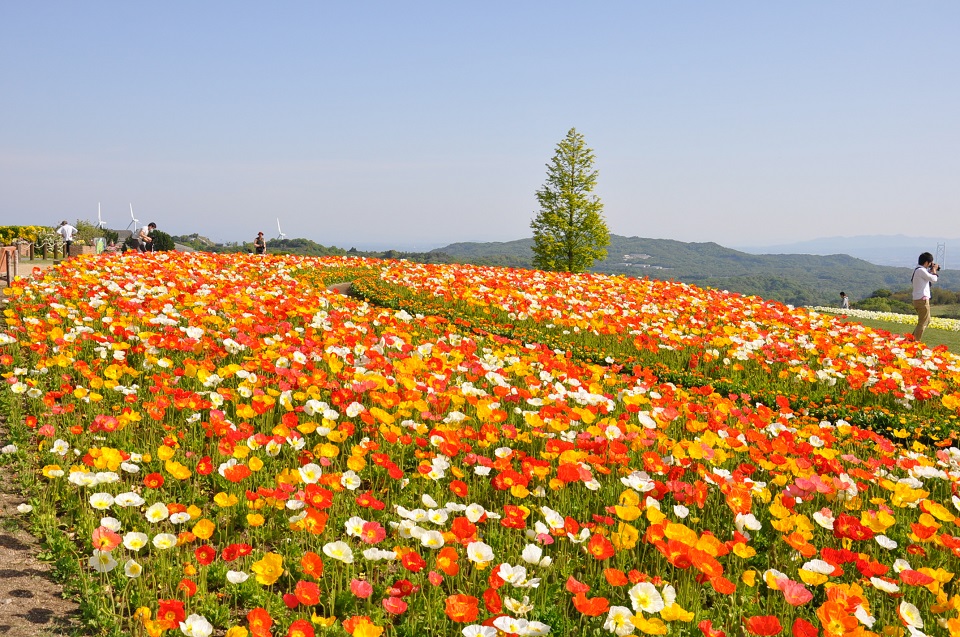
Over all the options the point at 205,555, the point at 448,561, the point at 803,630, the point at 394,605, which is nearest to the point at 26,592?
the point at 205,555

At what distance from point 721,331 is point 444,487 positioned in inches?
367

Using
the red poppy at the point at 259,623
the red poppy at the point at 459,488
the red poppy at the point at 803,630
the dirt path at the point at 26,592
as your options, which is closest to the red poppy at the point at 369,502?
the red poppy at the point at 459,488

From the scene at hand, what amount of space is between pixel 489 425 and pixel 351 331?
12.8 feet

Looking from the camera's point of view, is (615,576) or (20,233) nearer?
(615,576)

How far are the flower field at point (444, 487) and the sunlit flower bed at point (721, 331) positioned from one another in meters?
0.18

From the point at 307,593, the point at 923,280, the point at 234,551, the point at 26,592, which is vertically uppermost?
the point at 923,280

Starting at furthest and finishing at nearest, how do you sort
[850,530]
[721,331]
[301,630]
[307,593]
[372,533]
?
[721,331] < [850,530] < [372,533] < [307,593] < [301,630]

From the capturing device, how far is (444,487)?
541 cm

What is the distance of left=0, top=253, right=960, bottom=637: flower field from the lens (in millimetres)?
3732

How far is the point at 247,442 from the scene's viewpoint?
5.39 meters

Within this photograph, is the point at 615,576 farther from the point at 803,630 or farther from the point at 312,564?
the point at 312,564

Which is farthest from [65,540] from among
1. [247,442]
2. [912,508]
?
[912,508]

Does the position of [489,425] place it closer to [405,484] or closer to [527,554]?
[405,484]

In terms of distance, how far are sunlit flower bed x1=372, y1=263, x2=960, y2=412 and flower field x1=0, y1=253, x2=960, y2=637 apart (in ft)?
0.59
